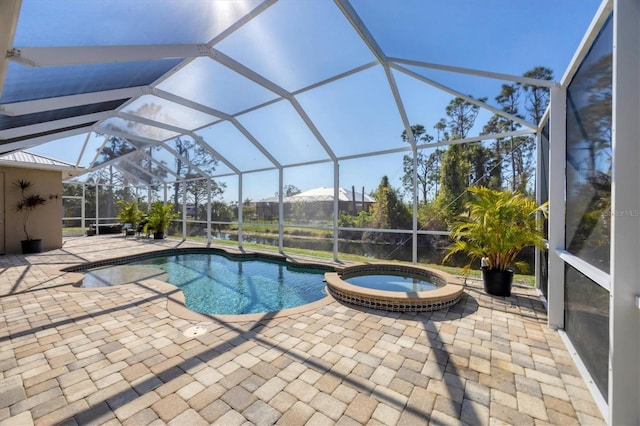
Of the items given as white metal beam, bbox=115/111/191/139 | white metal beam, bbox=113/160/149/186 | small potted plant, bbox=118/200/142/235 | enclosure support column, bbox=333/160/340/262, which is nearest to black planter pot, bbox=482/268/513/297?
enclosure support column, bbox=333/160/340/262

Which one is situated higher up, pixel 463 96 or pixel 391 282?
pixel 463 96

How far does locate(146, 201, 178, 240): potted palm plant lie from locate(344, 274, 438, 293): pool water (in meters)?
10.6

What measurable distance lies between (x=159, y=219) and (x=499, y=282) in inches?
540

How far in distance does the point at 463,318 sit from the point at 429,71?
4108 mm

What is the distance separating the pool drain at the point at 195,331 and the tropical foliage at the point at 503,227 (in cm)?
435

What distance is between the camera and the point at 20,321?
146 inches

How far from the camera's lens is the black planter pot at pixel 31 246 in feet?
29.5

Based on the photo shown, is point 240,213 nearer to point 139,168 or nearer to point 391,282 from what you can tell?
point 139,168

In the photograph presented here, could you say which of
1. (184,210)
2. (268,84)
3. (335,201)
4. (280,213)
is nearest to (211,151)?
(280,213)

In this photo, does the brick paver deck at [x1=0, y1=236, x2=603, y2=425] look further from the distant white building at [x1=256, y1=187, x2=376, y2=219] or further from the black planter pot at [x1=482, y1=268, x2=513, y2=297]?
the distant white building at [x1=256, y1=187, x2=376, y2=219]

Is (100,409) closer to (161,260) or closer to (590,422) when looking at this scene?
(590,422)

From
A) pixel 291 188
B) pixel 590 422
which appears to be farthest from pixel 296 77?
pixel 590 422

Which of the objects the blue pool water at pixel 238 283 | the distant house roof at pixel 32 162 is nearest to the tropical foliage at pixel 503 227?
the blue pool water at pixel 238 283

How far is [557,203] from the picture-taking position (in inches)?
142
